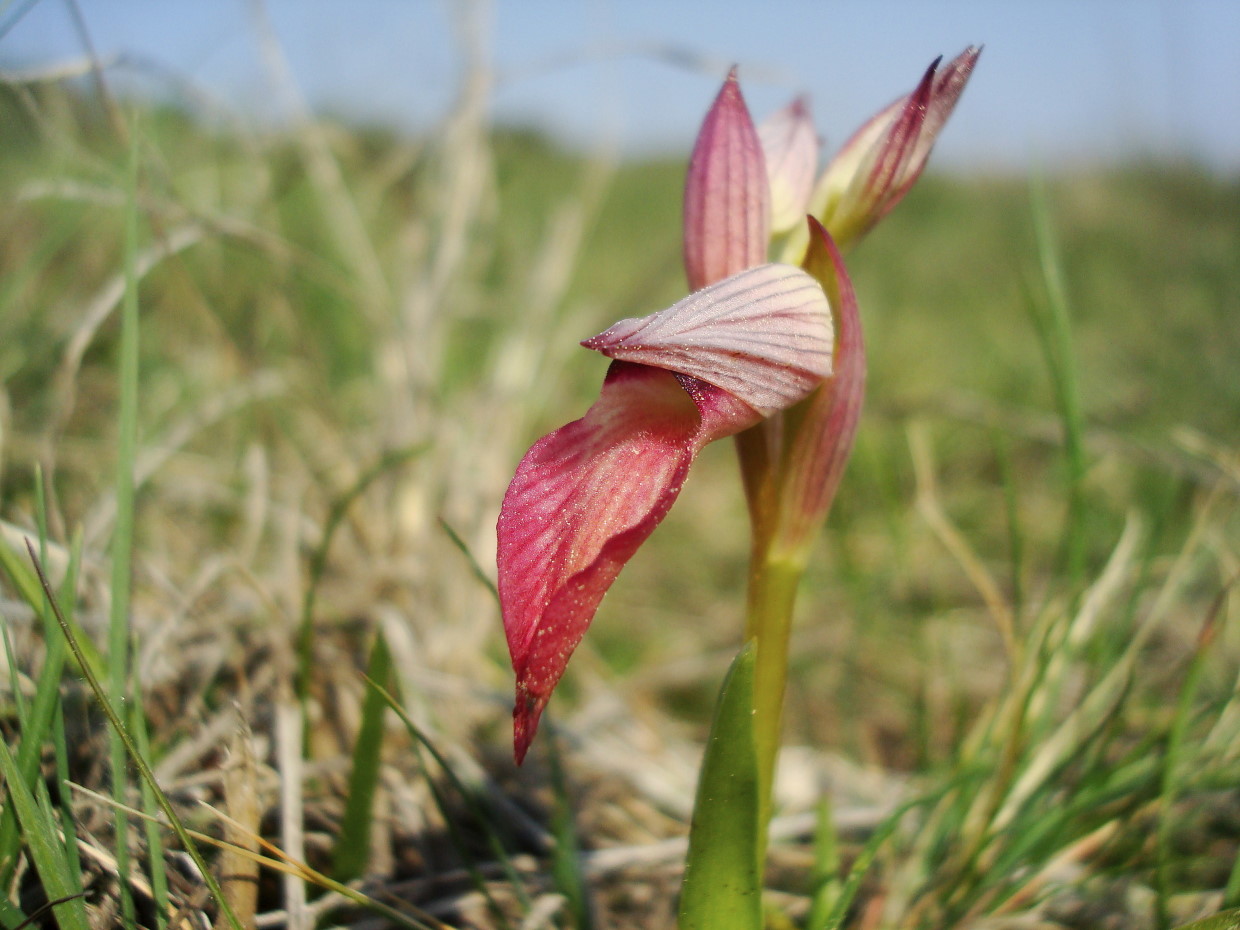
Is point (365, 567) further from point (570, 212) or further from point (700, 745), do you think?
point (570, 212)

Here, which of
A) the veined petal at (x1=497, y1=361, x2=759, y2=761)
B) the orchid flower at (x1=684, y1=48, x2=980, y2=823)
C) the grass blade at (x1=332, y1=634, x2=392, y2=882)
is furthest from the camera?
the grass blade at (x1=332, y1=634, x2=392, y2=882)

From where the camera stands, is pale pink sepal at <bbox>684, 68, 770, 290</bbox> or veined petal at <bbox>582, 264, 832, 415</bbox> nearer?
veined petal at <bbox>582, 264, 832, 415</bbox>

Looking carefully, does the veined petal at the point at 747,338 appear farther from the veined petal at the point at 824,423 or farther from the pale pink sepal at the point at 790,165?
the pale pink sepal at the point at 790,165

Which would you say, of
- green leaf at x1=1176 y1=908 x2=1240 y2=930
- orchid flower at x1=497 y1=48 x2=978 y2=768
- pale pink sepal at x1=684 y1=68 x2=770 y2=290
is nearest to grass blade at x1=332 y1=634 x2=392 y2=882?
orchid flower at x1=497 y1=48 x2=978 y2=768

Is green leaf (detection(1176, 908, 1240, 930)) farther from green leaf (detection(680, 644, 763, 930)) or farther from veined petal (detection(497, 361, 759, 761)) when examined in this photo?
veined petal (detection(497, 361, 759, 761))

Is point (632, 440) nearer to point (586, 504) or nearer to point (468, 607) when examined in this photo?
point (586, 504)

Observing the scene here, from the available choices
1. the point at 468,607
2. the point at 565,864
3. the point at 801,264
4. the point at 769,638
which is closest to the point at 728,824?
the point at 769,638

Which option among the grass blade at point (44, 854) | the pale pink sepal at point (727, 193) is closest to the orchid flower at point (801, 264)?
the pale pink sepal at point (727, 193)

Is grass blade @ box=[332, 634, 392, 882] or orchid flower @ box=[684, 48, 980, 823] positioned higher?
orchid flower @ box=[684, 48, 980, 823]

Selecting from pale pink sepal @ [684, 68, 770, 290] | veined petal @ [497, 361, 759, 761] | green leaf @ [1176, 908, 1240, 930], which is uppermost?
pale pink sepal @ [684, 68, 770, 290]
